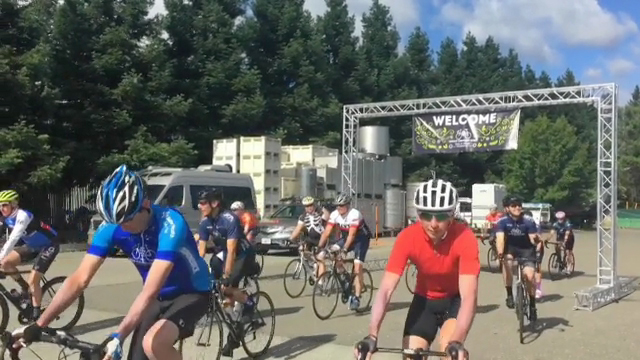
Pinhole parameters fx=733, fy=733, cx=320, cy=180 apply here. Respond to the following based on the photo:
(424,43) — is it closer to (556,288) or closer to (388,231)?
(388,231)

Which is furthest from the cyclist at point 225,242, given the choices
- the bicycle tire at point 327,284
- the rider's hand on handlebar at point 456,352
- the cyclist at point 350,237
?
the rider's hand on handlebar at point 456,352

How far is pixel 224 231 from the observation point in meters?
8.91

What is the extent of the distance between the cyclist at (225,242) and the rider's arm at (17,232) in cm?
211

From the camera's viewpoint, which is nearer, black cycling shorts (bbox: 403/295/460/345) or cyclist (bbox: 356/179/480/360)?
cyclist (bbox: 356/179/480/360)

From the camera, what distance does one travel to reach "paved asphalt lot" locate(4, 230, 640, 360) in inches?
344

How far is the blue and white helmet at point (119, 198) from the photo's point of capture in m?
3.83

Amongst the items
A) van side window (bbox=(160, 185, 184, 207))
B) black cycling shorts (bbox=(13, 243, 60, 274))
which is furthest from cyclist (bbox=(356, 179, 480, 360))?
van side window (bbox=(160, 185, 184, 207))

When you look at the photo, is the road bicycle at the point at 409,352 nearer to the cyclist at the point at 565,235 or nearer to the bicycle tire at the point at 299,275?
the bicycle tire at the point at 299,275

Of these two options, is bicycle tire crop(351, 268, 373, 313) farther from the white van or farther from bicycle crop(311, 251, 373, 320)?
the white van

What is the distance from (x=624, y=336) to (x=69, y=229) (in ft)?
76.6

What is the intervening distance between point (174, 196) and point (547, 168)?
149ft

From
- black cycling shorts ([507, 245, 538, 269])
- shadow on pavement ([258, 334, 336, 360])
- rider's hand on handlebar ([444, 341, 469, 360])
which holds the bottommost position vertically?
shadow on pavement ([258, 334, 336, 360])

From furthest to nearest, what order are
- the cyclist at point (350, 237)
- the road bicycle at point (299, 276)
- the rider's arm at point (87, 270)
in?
the road bicycle at point (299, 276) → the cyclist at point (350, 237) → the rider's arm at point (87, 270)

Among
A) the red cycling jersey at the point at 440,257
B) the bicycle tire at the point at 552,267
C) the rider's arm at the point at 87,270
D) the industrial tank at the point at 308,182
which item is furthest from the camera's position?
the industrial tank at the point at 308,182
